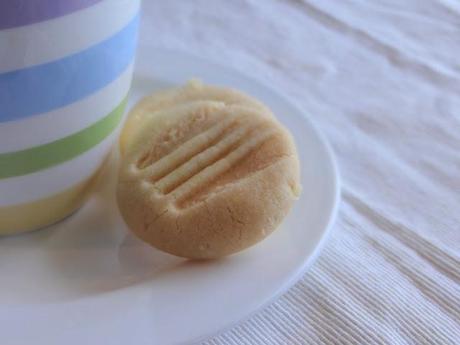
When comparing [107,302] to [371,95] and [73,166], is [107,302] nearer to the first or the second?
[73,166]

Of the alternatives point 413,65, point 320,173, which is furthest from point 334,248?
point 413,65

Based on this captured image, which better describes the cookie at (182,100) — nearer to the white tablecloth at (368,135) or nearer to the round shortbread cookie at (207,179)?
the round shortbread cookie at (207,179)

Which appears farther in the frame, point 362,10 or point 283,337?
point 362,10

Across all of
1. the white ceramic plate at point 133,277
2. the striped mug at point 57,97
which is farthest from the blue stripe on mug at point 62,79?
the white ceramic plate at point 133,277

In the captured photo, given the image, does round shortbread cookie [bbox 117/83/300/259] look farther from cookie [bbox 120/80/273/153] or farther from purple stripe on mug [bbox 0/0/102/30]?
purple stripe on mug [bbox 0/0/102/30]

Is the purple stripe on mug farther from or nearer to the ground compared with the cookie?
farther from the ground

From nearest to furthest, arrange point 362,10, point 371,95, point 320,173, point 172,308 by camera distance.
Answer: point 172,308, point 320,173, point 371,95, point 362,10

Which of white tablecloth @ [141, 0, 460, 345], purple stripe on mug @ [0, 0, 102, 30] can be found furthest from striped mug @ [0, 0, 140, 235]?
white tablecloth @ [141, 0, 460, 345]
